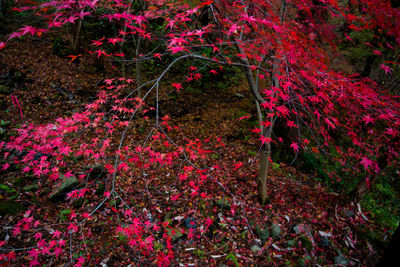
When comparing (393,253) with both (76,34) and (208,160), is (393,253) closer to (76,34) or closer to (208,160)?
(208,160)

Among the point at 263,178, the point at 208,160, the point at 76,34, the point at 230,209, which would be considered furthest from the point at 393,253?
the point at 76,34

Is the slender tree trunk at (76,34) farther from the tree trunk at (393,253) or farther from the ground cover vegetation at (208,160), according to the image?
the tree trunk at (393,253)

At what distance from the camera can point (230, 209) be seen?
15.3 feet

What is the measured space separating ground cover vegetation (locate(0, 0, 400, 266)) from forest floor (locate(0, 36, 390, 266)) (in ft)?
0.09

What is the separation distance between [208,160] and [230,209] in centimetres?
174

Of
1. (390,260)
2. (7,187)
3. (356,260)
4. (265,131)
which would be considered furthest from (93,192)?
(356,260)

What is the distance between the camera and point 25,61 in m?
7.92

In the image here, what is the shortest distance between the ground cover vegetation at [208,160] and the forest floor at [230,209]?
0.09 ft

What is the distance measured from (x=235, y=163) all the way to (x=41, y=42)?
Result: 10.6 m

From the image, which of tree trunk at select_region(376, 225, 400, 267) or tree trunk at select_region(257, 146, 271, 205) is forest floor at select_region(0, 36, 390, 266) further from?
tree trunk at select_region(376, 225, 400, 267)

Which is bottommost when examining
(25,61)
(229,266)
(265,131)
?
(229,266)

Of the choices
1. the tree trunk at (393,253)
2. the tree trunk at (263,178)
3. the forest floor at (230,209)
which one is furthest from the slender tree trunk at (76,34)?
the tree trunk at (393,253)

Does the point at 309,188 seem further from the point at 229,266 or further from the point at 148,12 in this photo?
the point at 148,12

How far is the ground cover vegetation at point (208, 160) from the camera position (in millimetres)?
3523
